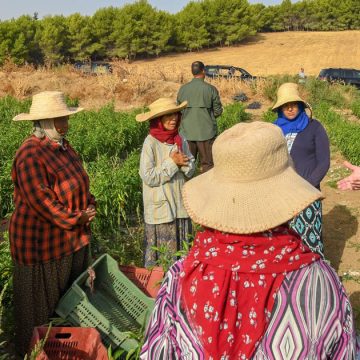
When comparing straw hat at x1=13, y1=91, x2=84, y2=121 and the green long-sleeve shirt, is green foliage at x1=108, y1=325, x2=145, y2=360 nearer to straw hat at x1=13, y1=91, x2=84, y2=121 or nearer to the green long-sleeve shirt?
straw hat at x1=13, y1=91, x2=84, y2=121

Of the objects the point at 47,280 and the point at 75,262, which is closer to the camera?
the point at 47,280

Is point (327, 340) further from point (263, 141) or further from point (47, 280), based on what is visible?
point (47, 280)

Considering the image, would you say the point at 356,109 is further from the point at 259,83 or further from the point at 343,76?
the point at 343,76

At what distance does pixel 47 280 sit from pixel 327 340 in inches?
83.7

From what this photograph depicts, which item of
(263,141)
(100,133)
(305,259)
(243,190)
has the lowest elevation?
(100,133)

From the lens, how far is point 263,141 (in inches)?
57.3

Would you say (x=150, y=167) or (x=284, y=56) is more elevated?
(x=150, y=167)

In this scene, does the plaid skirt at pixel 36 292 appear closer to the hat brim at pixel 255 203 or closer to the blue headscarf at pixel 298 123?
the hat brim at pixel 255 203

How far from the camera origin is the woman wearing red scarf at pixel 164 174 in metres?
3.88

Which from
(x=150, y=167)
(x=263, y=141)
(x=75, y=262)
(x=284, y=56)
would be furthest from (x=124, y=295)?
(x=284, y=56)

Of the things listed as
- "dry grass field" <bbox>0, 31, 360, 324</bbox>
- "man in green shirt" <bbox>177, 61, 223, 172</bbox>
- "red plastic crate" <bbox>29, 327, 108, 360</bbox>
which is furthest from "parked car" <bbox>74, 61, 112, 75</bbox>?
"red plastic crate" <bbox>29, 327, 108, 360</bbox>

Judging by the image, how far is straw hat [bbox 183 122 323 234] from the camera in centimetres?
146

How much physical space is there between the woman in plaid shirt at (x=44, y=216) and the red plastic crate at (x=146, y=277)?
414 mm

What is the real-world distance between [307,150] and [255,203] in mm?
2803
